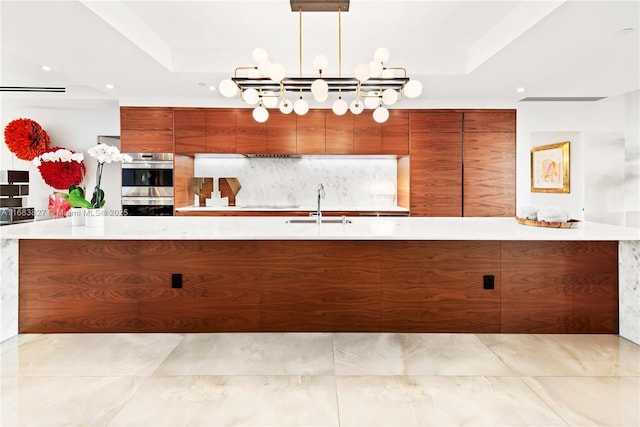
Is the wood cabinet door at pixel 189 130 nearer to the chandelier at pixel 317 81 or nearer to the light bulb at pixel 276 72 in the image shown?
the chandelier at pixel 317 81

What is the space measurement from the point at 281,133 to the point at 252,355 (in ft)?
11.0

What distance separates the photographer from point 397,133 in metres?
5.12

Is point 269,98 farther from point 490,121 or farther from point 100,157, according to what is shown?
point 490,121

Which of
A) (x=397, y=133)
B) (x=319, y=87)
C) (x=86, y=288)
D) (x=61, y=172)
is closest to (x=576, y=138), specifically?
(x=397, y=133)

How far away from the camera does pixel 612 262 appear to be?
2664mm

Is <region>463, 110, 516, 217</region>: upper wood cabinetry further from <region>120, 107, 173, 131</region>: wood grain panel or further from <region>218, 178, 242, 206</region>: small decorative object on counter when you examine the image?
<region>120, 107, 173, 131</region>: wood grain panel

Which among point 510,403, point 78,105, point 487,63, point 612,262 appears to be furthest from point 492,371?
point 78,105

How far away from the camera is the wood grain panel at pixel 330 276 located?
2670 millimetres

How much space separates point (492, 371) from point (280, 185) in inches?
160

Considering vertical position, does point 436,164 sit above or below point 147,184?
above

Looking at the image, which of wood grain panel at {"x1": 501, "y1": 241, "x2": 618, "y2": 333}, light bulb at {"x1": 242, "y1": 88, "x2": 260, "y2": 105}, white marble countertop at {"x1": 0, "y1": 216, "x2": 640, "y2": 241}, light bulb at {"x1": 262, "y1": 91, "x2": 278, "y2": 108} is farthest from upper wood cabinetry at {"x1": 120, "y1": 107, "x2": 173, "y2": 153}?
wood grain panel at {"x1": 501, "y1": 241, "x2": 618, "y2": 333}

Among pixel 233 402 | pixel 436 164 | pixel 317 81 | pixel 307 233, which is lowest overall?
pixel 233 402

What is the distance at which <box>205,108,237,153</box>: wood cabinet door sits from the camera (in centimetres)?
505

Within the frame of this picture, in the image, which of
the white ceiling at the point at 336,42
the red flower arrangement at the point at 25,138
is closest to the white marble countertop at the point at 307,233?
the white ceiling at the point at 336,42
